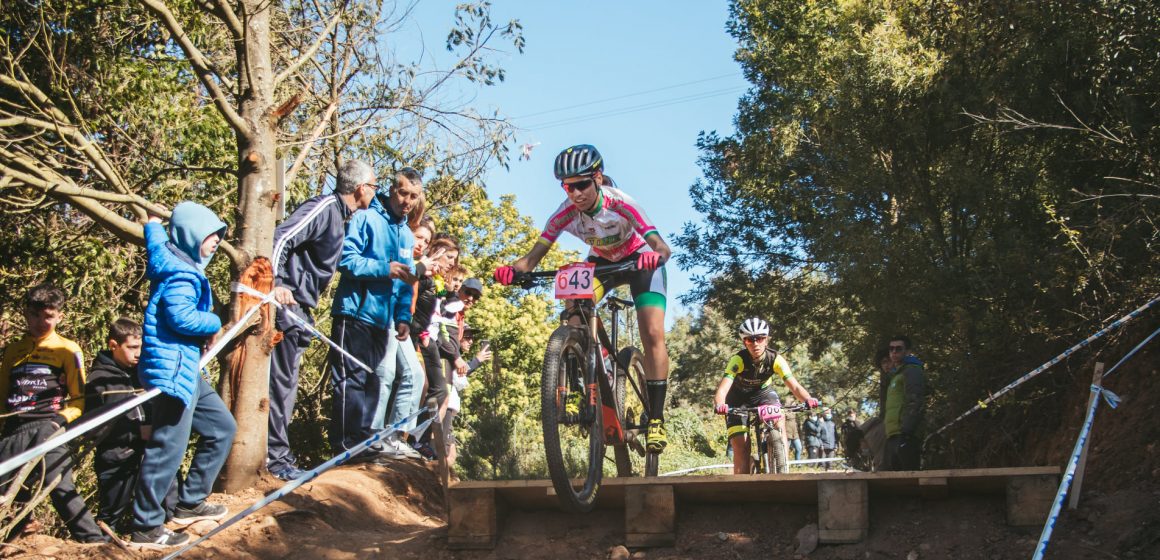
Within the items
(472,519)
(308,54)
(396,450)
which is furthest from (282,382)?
(308,54)

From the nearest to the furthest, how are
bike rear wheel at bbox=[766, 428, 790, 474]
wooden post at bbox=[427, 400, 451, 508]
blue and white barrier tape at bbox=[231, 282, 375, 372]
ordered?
wooden post at bbox=[427, 400, 451, 508], blue and white barrier tape at bbox=[231, 282, 375, 372], bike rear wheel at bbox=[766, 428, 790, 474]

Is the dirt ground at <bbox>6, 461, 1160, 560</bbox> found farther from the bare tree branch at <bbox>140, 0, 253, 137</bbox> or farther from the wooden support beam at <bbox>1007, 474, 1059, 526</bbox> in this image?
the bare tree branch at <bbox>140, 0, 253, 137</bbox>

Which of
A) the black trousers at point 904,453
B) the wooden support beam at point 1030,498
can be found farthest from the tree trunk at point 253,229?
the black trousers at point 904,453

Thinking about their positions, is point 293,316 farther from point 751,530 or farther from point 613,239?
point 751,530

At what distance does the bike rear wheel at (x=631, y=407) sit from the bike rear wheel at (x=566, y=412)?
578 mm

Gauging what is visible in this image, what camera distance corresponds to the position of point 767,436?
8.92 meters

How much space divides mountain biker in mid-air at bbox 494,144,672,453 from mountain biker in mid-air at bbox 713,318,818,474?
1.77m

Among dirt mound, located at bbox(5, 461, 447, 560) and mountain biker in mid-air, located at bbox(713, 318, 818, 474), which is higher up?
mountain biker in mid-air, located at bbox(713, 318, 818, 474)

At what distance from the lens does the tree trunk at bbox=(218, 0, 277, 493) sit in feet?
23.4

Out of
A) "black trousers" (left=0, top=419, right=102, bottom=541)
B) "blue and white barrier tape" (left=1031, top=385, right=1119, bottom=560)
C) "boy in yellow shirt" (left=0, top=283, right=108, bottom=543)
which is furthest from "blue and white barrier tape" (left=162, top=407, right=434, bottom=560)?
"blue and white barrier tape" (left=1031, top=385, right=1119, bottom=560)

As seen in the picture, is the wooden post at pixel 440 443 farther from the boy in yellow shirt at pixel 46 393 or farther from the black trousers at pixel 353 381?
the boy in yellow shirt at pixel 46 393

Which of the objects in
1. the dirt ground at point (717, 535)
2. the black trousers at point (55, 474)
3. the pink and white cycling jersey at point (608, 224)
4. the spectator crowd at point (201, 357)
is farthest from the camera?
the pink and white cycling jersey at point (608, 224)

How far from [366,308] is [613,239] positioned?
1.96 meters

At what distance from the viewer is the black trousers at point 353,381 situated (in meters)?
7.37
